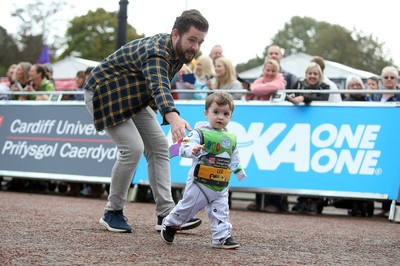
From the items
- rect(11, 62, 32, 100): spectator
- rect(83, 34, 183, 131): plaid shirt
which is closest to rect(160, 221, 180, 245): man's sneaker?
rect(83, 34, 183, 131): plaid shirt

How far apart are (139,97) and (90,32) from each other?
68.4 m

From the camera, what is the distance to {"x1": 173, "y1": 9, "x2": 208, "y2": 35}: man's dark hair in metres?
6.46

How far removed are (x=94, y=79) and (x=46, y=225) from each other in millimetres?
1421

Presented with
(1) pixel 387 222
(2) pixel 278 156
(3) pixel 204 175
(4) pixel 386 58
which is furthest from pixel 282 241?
(4) pixel 386 58

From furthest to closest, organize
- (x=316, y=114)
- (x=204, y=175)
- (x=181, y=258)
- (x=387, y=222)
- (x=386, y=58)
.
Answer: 1. (x=386, y=58)
2. (x=316, y=114)
3. (x=387, y=222)
4. (x=204, y=175)
5. (x=181, y=258)

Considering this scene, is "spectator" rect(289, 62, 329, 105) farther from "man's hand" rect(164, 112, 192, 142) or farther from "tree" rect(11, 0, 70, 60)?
"tree" rect(11, 0, 70, 60)

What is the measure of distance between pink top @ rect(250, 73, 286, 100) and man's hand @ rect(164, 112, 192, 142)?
5.71 meters

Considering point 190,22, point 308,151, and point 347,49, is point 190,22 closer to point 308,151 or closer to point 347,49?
point 308,151

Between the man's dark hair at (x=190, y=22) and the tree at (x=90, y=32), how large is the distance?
65.3m

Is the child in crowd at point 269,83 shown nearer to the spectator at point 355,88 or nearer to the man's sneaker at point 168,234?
the spectator at point 355,88

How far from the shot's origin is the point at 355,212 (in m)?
11.3

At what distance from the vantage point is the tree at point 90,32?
7225cm

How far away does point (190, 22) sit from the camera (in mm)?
6477

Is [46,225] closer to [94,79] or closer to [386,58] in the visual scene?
[94,79]
